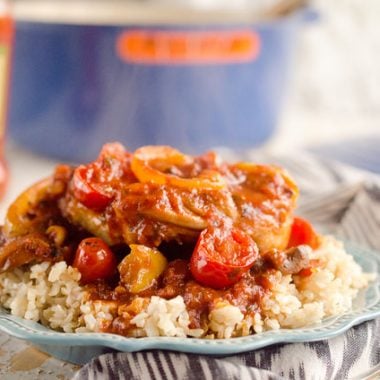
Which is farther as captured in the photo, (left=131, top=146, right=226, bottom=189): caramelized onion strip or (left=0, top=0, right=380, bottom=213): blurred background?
Answer: (left=0, top=0, right=380, bottom=213): blurred background

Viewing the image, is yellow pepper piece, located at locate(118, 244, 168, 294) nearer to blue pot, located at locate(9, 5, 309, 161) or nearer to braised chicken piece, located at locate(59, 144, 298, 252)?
braised chicken piece, located at locate(59, 144, 298, 252)

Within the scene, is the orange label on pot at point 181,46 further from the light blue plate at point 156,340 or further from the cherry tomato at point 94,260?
the light blue plate at point 156,340

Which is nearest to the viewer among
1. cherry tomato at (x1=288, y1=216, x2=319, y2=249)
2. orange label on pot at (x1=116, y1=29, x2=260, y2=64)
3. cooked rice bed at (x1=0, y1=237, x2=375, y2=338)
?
cooked rice bed at (x1=0, y1=237, x2=375, y2=338)

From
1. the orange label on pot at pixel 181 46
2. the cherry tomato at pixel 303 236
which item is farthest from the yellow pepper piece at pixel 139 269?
the orange label on pot at pixel 181 46

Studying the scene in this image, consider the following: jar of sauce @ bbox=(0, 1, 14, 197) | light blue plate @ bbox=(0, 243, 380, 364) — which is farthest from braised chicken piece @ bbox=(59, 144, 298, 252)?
jar of sauce @ bbox=(0, 1, 14, 197)

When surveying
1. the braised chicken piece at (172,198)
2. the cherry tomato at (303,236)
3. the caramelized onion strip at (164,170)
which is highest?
the caramelized onion strip at (164,170)

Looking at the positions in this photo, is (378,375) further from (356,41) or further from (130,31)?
(356,41)

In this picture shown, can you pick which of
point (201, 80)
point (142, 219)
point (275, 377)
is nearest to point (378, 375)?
point (275, 377)

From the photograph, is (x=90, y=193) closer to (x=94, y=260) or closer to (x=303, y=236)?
(x=94, y=260)
